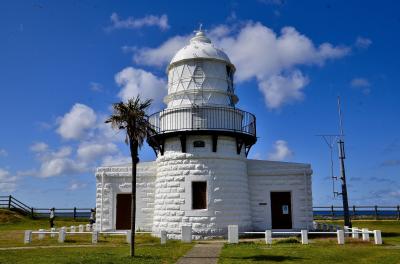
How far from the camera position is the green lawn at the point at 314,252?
13938 millimetres

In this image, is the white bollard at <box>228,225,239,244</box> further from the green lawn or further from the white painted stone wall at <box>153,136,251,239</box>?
the white painted stone wall at <box>153,136,251,239</box>

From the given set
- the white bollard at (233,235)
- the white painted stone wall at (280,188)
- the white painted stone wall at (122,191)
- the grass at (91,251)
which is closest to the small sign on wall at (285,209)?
the white painted stone wall at (280,188)

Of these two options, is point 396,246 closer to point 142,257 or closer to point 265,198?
point 265,198

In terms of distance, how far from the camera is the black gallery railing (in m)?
21.6

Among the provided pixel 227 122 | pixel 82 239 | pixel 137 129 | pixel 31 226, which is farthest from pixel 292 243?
pixel 31 226

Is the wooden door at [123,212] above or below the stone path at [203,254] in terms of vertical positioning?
above

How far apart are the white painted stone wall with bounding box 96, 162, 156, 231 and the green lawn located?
22.5 ft

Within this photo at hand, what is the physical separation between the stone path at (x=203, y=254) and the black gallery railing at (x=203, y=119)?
6066 millimetres

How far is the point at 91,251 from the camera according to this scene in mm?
16484

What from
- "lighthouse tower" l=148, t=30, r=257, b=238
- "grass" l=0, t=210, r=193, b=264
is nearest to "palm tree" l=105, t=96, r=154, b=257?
"grass" l=0, t=210, r=193, b=264

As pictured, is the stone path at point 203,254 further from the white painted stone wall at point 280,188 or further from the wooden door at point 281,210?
the wooden door at point 281,210

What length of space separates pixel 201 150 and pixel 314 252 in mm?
7901

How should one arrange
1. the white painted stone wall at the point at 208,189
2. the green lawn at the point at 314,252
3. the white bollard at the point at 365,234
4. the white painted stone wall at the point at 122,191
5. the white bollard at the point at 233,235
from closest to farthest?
the green lawn at the point at 314,252
the white bollard at the point at 233,235
the white bollard at the point at 365,234
the white painted stone wall at the point at 208,189
the white painted stone wall at the point at 122,191

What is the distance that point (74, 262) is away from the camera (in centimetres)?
1355
